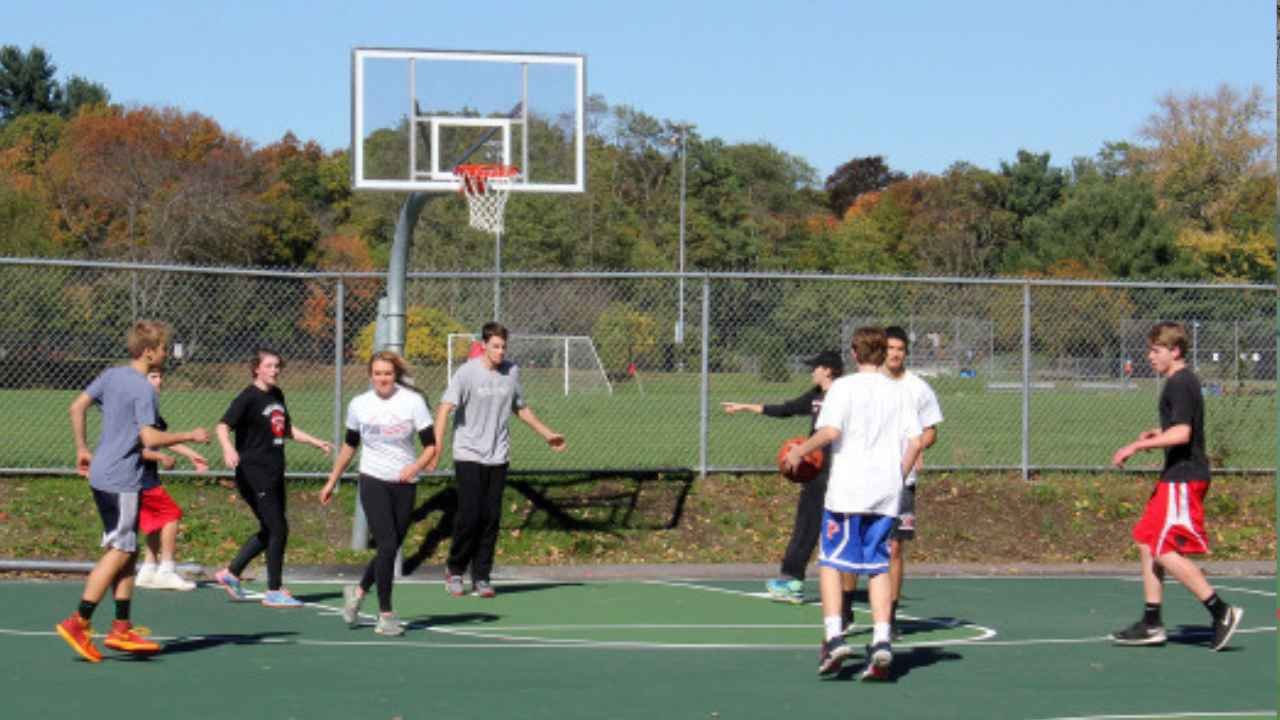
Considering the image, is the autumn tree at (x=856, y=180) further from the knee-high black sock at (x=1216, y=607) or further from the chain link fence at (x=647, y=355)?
the knee-high black sock at (x=1216, y=607)

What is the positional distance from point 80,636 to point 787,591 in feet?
17.7

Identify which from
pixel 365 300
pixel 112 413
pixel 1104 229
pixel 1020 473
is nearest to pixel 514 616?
pixel 112 413

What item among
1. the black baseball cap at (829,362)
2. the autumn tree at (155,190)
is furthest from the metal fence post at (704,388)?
the autumn tree at (155,190)

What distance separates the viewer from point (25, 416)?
23.1 metres

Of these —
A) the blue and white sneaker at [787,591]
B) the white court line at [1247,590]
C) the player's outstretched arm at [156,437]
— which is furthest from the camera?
the white court line at [1247,590]

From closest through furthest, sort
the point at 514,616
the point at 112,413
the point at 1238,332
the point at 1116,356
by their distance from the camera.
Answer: the point at 112,413 < the point at 514,616 < the point at 1238,332 < the point at 1116,356

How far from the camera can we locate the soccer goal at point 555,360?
2367 centimetres

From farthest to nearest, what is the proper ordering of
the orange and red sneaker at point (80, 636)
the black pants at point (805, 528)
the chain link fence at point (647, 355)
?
1. the chain link fence at point (647, 355)
2. the black pants at point (805, 528)
3. the orange and red sneaker at point (80, 636)

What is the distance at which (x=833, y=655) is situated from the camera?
9273mm

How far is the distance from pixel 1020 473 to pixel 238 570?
29.0 feet

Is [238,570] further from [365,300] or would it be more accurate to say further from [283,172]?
[283,172]

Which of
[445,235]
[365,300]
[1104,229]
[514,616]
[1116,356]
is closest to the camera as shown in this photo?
[514,616]

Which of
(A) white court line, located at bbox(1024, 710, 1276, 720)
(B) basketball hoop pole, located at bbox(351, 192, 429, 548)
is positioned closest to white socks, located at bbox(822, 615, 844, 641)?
(A) white court line, located at bbox(1024, 710, 1276, 720)

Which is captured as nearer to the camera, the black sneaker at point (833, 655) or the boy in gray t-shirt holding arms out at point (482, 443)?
the black sneaker at point (833, 655)
